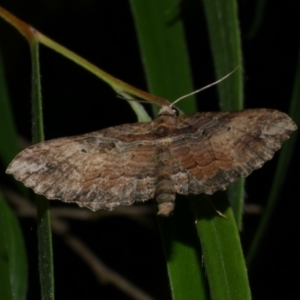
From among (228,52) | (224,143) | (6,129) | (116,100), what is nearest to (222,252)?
(224,143)

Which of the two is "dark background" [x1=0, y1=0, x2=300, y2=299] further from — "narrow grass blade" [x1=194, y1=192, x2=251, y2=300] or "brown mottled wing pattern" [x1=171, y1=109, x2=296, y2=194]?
"narrow grass blade" [x1=194, y1=192, x2=251, y2=300]

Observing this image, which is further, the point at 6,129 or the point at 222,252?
the point at 6,129

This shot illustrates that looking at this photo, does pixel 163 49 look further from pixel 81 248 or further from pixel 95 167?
pixel 81 248

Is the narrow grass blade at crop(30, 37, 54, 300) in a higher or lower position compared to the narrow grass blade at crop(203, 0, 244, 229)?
lower

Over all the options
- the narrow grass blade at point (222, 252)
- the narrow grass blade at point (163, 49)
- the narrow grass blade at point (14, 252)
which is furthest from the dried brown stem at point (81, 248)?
the narrow grass blade at point (222, 252)

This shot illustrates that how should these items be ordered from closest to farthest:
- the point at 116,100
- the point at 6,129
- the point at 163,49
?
the point at 163,49 < the point at 6,129 < the point at 116,100

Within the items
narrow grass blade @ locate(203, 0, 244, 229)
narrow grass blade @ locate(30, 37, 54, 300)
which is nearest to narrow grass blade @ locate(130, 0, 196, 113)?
narrow grass blade @ locate(203, 0, 244, 229)
